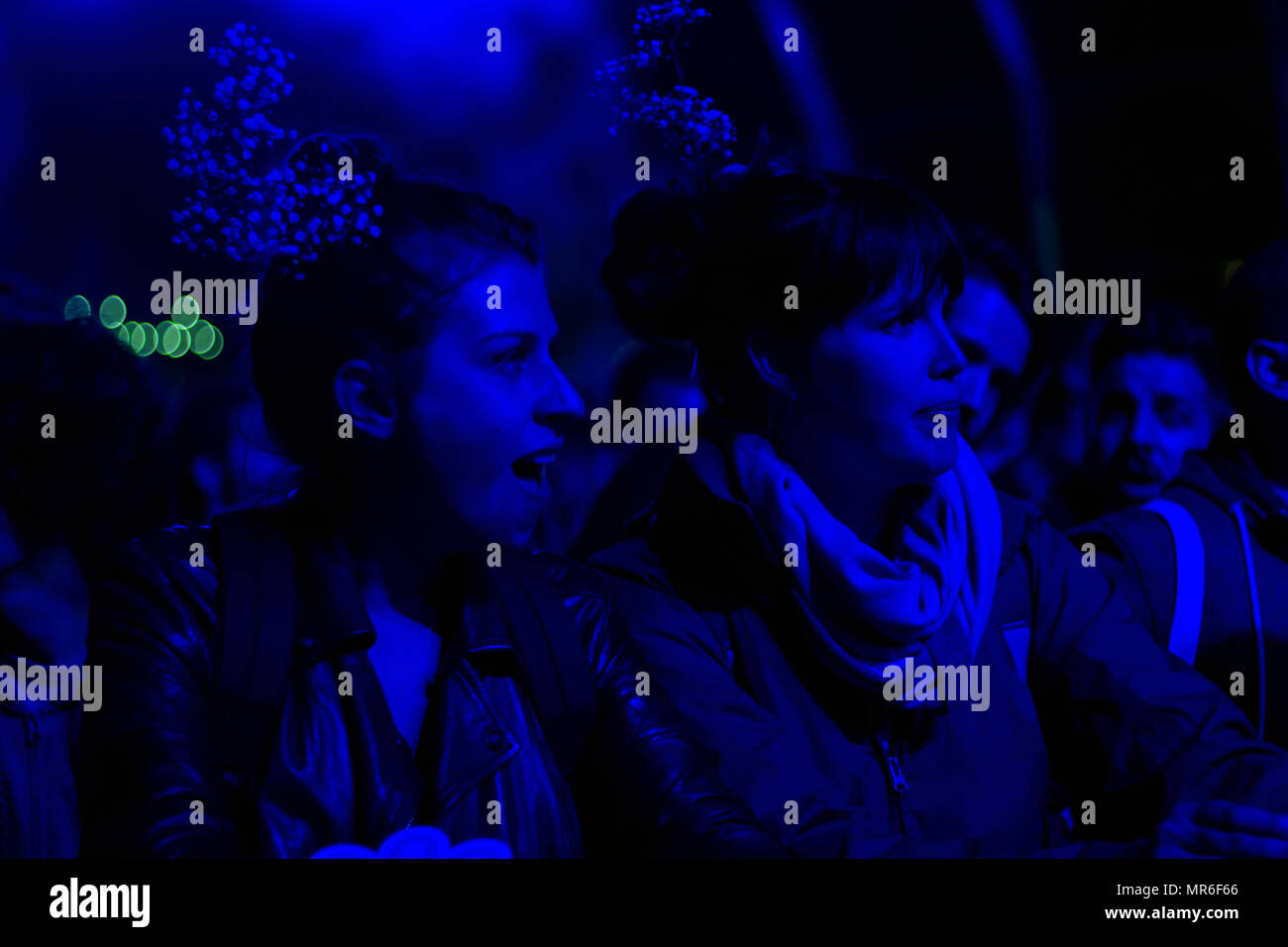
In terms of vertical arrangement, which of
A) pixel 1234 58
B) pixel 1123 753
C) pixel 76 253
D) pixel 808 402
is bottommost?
pixel 1123 753

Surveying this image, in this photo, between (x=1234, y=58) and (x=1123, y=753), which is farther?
(x=1234, y=58)

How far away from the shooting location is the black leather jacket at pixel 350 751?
2.33m

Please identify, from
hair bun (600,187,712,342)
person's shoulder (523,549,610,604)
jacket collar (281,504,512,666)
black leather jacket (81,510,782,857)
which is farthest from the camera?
hair bun (600,187,712,342)

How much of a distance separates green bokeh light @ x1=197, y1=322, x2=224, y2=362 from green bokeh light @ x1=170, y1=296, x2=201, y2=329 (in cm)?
3

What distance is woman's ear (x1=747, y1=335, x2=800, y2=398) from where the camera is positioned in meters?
3.02

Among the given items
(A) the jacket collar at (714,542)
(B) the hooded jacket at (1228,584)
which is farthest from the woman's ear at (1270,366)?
(A) the jacket collar at (714,542)

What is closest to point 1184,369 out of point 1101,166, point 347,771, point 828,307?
point 1101,166

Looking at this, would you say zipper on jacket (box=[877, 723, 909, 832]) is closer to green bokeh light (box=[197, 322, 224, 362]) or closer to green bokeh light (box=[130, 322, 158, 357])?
green bokeh light (box=[197, 322, 224, 362])

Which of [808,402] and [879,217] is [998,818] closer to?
[808,402]

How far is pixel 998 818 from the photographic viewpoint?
2891 mm

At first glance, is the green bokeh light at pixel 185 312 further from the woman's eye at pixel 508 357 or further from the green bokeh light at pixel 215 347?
the woman's eye at pixel 508 357

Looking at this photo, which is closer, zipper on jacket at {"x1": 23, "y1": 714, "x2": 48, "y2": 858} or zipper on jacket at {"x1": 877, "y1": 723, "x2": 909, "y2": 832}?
zipper on jacket at {"x1": 23, "y1": 714, "x2": 48, "y2": 858}

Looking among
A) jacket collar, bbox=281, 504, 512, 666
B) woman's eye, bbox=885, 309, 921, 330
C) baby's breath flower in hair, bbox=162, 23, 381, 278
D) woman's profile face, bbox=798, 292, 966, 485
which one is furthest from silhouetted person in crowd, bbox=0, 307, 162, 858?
woman's eye, bbox=885, 309, 921, 330
